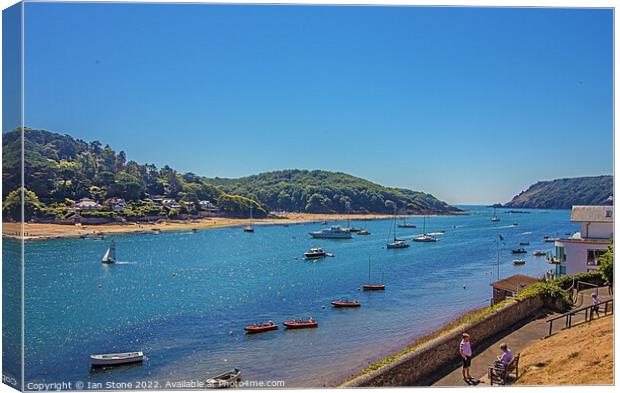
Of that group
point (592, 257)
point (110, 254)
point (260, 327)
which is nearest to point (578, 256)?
point (592, 257)

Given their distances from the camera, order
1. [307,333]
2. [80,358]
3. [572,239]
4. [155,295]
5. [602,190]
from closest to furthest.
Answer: [602,190]
[80,358]
[572,239]
[307,333]
[155,295]

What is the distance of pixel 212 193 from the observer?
12.4m

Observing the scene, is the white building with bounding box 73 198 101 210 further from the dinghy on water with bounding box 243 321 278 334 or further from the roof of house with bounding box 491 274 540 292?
the roof of house with bounding box 491 274 540 292

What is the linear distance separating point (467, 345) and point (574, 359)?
134cm

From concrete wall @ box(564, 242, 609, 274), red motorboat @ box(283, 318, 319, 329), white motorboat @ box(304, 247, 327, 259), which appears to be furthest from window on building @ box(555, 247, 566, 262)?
white motorboat @ box(304, 247, 327, 259)

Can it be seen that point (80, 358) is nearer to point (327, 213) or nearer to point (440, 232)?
point (327, 213)

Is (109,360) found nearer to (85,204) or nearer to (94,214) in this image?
(94,214)

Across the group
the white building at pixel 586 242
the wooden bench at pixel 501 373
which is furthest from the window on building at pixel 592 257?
the wooden bench at pixel 501 373

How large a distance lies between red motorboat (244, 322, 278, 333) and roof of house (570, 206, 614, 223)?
8405mm

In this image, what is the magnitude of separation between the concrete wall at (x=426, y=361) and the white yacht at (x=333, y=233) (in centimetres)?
3102

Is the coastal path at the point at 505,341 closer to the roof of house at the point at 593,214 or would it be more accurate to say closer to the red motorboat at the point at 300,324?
the roof of house at the point at 593,214

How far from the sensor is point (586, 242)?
1570 centimetres

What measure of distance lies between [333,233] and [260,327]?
84.5 feet

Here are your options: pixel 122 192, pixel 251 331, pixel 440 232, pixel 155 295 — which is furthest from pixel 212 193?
pixel 440 232
